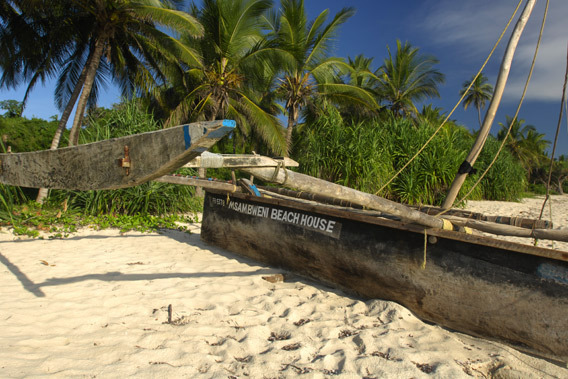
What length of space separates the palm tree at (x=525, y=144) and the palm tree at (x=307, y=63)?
2746 cm

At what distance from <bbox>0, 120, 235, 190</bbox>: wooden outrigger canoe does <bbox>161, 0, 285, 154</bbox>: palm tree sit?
30.7 feet

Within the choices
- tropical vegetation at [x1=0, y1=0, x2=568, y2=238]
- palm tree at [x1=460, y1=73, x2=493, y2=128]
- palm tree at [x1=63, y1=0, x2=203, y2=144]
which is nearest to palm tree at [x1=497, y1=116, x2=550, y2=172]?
palm tree at [x1=460, y1=73, x2=493, y2=128]

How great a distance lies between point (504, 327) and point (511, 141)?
39395 millimetres

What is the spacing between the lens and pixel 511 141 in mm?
34812

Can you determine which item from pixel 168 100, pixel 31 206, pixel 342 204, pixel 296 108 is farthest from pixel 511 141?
pixel 31 206

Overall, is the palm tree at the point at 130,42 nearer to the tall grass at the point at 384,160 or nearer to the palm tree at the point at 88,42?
the palm tree at the point at 88,42

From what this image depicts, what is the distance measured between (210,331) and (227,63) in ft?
34.7

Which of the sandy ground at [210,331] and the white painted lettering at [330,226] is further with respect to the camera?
the white painted lettering at [330,226]

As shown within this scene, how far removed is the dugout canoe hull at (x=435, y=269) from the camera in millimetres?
2361

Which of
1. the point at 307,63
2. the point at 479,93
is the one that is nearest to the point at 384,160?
the point at 307,63

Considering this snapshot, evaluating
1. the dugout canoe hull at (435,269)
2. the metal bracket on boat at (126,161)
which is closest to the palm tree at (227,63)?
the dugout canoe hull at (435,269)

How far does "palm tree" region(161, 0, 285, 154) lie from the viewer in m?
10.7

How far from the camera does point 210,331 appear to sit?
2473 millimetres

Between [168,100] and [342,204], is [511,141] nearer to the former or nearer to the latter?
[168,100]
